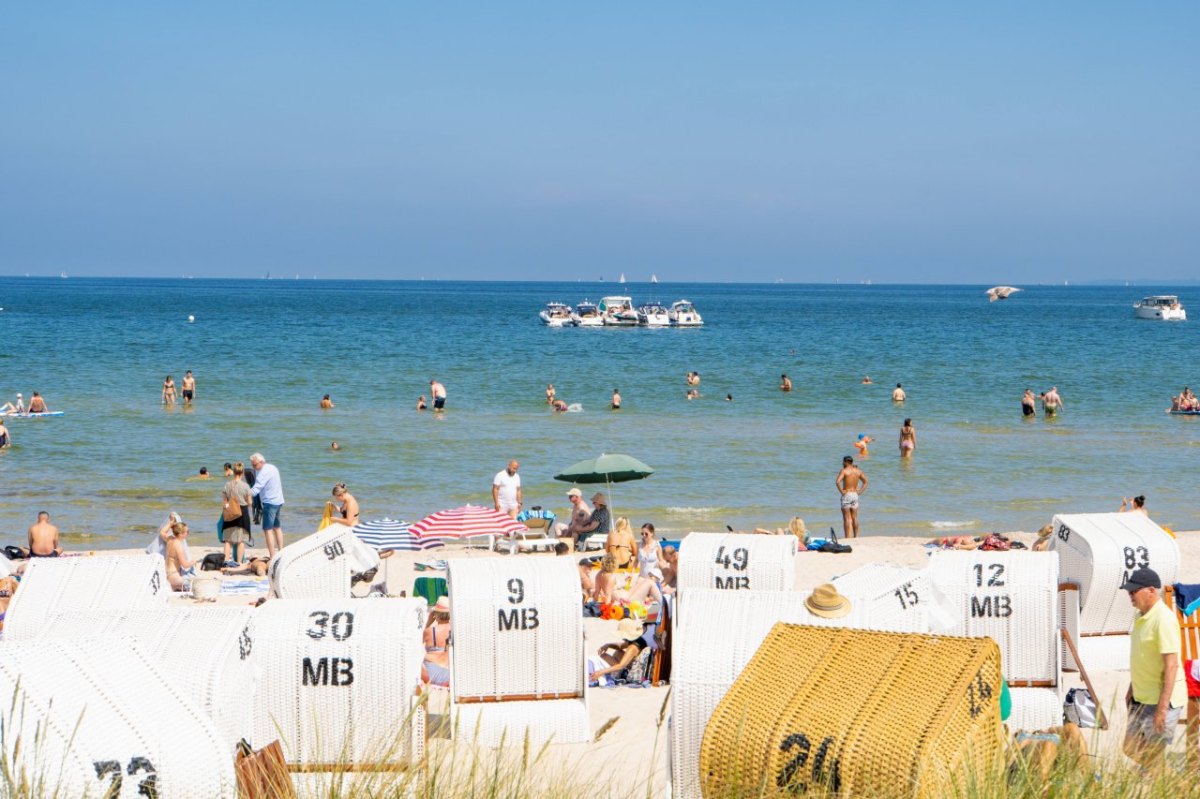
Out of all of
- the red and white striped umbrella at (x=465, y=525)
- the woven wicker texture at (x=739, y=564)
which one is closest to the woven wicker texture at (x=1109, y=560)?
the woven wicker texture at (x=739, y=564)

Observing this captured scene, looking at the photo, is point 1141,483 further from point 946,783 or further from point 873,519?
point 946,783

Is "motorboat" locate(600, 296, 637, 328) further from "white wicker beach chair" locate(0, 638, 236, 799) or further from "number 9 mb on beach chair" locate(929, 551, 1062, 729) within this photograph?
"white wicker beach chair" locate(0, 638, 236, 799)

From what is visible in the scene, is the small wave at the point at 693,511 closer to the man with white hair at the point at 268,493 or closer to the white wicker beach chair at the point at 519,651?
the man with white hair at the point at 268,493

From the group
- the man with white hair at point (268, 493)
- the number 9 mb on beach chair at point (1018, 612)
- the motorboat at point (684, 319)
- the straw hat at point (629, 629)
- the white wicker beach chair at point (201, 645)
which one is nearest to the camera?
the white wicker beach chair at point (201, 645)

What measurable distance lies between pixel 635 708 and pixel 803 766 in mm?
5241

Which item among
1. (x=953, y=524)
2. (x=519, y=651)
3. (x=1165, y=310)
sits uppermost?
(x=1165, y=310)

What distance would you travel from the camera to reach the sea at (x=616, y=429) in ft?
72.1

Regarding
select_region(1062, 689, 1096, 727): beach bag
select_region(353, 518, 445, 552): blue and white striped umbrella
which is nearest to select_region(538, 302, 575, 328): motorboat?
select_region(353, 518, 445, 552): blue and white striped umbrella

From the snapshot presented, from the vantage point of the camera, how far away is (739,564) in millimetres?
10891

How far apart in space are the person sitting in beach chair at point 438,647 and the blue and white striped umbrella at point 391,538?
2.61 m

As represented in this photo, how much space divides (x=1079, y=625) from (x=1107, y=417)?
2871 centimetres

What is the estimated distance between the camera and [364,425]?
33.0 meters

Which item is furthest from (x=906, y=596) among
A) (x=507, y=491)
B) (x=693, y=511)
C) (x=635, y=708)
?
(x=693, y=511)

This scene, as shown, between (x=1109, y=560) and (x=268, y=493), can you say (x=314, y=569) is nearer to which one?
(x=268, y=493)
